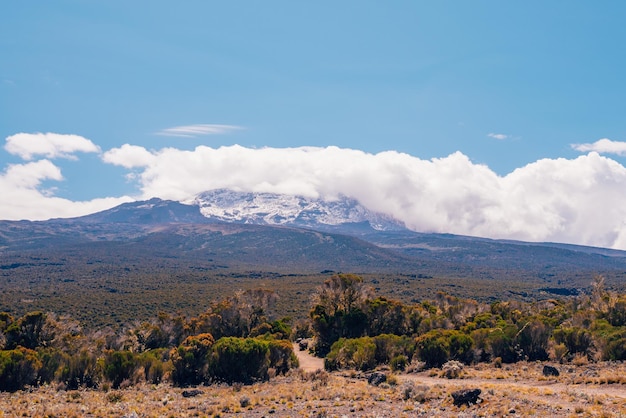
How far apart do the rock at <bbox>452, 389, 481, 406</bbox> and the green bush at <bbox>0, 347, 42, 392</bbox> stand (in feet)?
70.1

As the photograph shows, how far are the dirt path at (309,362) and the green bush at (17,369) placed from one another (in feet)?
49.9

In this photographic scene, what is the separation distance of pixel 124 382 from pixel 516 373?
20.4m

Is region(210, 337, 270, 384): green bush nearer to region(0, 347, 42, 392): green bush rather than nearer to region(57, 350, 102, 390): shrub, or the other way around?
region(57, 350, 102, 390): shrub

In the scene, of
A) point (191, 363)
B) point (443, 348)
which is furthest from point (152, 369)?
point (443, 348)

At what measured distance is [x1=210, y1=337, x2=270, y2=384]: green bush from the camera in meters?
29.7

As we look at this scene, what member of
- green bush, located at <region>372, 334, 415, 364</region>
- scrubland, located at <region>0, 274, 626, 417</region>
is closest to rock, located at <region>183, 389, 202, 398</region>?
scrubland, located at <region>0, 274, 626, 417</region>

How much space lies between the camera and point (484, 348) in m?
31.6

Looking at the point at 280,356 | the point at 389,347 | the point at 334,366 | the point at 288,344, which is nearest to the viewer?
the point at 280,356

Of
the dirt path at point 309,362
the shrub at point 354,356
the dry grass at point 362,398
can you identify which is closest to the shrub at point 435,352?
the dry grass at point 362,398

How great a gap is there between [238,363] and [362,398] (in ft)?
33.2

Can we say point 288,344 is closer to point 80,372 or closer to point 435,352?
point 435,352

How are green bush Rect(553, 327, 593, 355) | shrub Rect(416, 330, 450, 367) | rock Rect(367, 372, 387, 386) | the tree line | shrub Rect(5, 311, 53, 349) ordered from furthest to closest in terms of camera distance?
shrub Rect(5, 311, 53, 349) < shrub Rect(416, 330, 450, 367) < green bush Rect(553, 327, 593, 355) < the tree line < rock Rect(367, 372, 387, 386)

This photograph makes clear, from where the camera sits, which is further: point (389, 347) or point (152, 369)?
point (389, 347)

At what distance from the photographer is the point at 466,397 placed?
19.2 meters
